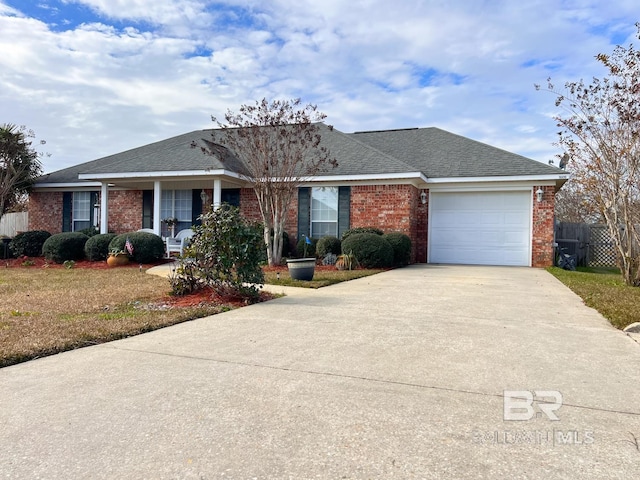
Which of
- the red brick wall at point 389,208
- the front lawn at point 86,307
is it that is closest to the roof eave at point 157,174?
the red brick wall at point 389,208

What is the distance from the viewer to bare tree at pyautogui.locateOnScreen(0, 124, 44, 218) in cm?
1758

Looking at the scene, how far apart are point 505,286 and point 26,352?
874 centimetres

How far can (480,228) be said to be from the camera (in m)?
16.1

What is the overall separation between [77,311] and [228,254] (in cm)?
235

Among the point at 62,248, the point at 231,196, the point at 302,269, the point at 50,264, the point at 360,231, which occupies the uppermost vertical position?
the point at 231,196

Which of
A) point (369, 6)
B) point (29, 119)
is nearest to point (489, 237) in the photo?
point (369, 6)

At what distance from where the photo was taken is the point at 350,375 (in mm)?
3850

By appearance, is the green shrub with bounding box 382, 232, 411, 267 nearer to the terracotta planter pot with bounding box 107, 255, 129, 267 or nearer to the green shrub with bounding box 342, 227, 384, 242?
the green shrub with bounding box 342, 227, 384, 242

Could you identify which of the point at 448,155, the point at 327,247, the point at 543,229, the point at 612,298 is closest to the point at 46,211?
the point at 327,247

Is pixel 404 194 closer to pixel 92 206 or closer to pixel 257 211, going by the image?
pixel 257 211

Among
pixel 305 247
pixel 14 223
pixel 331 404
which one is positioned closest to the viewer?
pixel 331 404

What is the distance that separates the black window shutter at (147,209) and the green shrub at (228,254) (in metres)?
11.6

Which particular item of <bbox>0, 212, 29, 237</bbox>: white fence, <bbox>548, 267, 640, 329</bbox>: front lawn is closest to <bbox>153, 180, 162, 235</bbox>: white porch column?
<bbox>0, 212, 29, 237</bbox>: white fence

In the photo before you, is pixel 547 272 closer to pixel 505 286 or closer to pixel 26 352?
pixel 505 286
